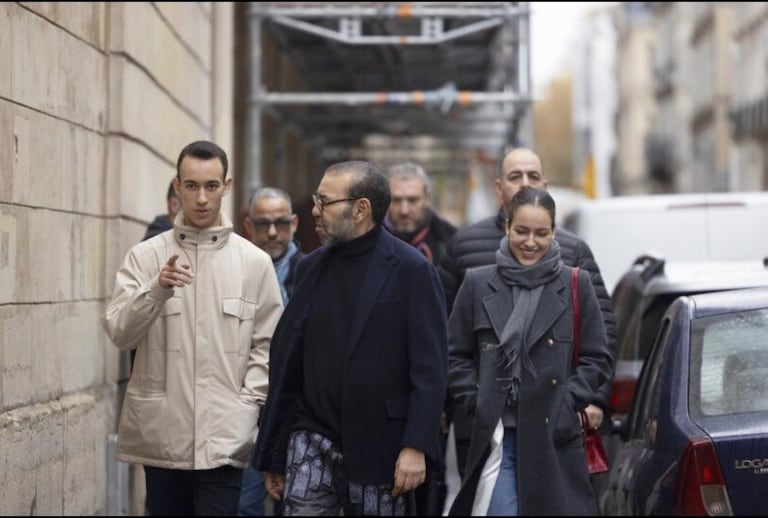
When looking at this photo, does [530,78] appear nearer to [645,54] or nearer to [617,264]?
[617,264]

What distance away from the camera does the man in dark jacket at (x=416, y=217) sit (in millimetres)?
9734

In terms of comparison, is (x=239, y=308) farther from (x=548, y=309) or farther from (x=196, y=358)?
(x=548, y=309)

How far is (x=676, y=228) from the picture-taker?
12617mm

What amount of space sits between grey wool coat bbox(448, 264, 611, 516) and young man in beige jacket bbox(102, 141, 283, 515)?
0.86 m

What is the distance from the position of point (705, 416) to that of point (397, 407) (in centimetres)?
119

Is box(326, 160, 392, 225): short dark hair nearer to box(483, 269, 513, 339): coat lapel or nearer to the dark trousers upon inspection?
box(483, 269, 513, 339): coat lapel

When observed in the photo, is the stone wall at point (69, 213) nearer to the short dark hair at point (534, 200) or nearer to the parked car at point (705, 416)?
the short dark hair at point (534, 200)

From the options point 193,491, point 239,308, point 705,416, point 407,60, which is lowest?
point 193,491

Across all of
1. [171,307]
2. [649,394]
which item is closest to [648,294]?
[649,394]

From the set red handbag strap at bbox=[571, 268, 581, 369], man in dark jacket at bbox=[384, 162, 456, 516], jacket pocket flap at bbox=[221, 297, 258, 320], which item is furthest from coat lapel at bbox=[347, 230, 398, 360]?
man in dark jacket at bbox=[384, 162, 456, 516]

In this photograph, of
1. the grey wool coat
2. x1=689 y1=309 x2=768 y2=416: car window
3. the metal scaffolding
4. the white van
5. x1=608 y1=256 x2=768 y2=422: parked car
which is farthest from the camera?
the metal scaffolding

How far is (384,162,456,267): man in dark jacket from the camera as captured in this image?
9.73 m

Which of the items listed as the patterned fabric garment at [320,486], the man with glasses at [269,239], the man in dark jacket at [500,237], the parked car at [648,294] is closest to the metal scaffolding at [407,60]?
the parked car at [648,294]

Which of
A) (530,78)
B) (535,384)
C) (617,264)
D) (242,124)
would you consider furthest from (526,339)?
(242,124)
